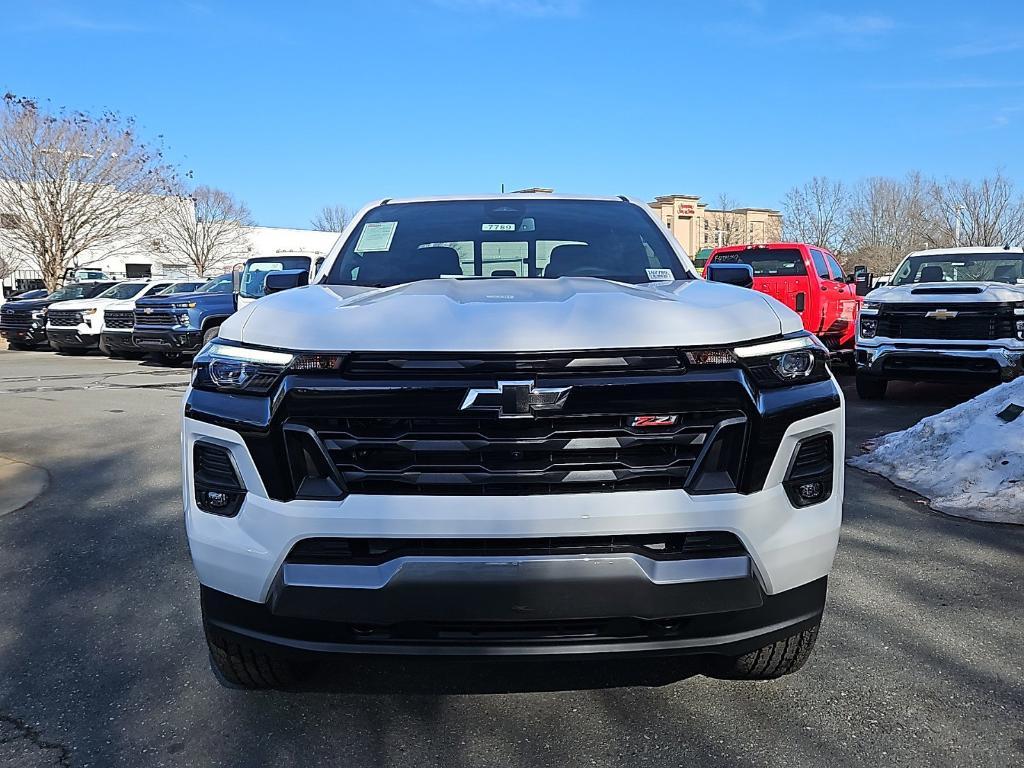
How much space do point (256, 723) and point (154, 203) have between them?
31754 millimetres

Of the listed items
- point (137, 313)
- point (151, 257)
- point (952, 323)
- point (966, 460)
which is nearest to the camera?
point (966, 460)

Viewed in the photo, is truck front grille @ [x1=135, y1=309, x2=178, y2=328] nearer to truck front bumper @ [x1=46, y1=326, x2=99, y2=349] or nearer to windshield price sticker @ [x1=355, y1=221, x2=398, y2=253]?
truck front bumper @ [x1=46, y1=326, x2=99, y2=349]

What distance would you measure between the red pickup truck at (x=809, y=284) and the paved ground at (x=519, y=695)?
8348mm

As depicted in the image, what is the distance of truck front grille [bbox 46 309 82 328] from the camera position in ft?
59.6

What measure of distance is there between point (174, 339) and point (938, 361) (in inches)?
494

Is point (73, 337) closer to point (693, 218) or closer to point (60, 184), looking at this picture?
point (60, 184)

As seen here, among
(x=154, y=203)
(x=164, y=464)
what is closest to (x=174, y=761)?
(x=164, y=464)

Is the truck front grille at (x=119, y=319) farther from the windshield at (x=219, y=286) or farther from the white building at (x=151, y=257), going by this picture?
the white building at (x=151, y=257)

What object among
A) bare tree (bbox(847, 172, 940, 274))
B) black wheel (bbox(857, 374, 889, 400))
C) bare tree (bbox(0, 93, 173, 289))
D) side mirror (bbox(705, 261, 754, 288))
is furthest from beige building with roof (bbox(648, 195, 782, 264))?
side mirror (bbox(705, 261, 754, 288))

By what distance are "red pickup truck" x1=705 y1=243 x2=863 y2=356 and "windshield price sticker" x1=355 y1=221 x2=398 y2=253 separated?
28.4 feet

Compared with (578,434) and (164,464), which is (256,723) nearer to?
(578,434)

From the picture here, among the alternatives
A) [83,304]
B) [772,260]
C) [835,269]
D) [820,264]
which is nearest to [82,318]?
[83,304]

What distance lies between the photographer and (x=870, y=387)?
386 inches

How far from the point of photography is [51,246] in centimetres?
2738
